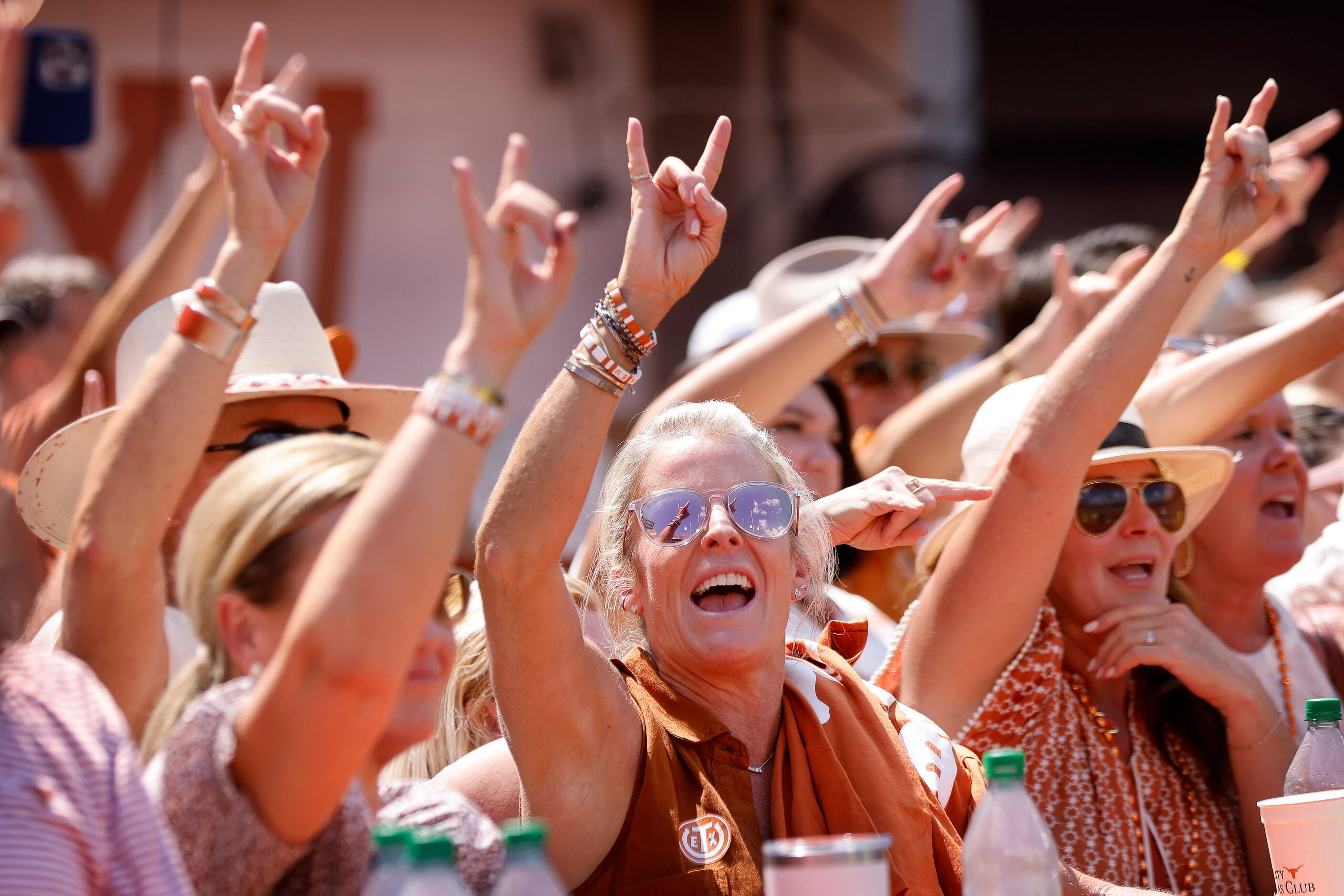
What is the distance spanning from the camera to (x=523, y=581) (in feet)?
7.04

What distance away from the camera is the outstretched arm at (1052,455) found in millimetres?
2756

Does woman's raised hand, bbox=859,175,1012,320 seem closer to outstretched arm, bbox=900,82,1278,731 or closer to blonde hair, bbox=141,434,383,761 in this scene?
outstretched arm, bbox=900,82,1278,731

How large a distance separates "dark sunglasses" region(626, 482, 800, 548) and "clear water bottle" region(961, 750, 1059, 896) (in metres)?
0.69

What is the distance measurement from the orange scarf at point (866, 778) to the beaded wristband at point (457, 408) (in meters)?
1.01

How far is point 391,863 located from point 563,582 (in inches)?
26.3

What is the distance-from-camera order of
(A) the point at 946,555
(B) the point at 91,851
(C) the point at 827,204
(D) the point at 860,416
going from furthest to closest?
(C) the point at 827,204 < (D) the point at 860,416 < (A) the point at 946,555 < (B) the point at 91,851

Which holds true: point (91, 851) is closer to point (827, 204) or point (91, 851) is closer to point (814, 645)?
point (814, 645)

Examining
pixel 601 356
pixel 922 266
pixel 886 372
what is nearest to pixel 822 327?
pixel 922 266

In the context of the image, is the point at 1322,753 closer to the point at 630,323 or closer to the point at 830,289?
the point at 630,323

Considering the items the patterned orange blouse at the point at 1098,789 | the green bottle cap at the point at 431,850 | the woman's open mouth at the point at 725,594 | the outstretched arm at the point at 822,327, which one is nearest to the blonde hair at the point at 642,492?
the woman's open mouth at the point at 725,594

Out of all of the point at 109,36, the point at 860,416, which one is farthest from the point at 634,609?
the point at 109,36

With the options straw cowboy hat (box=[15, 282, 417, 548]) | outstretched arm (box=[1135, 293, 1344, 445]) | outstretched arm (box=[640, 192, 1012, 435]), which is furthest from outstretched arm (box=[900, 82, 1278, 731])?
straw cowboy hat (box=[15, 282, 417, 548])

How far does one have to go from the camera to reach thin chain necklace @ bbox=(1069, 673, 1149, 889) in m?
2.90

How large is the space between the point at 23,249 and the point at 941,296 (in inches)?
207
